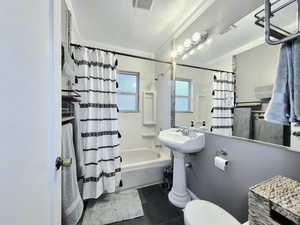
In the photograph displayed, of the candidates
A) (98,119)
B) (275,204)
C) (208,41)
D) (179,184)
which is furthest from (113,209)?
(208,41)

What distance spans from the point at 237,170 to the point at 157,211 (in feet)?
3.38

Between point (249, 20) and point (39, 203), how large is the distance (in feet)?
5.87

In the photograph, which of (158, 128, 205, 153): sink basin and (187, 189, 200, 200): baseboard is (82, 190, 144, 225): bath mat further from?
(158, 128, 205, 153): sink basin

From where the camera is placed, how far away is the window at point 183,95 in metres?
1.98

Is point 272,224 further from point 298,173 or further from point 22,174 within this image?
point 22,174

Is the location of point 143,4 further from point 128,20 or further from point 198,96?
point 198,96

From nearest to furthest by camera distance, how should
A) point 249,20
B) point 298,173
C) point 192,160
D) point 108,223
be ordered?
point 298,173 < point 249,20 < point 108,223 < point 192,160

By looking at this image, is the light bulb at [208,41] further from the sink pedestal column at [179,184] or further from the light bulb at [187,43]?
the sink pedestal column at [179,184]

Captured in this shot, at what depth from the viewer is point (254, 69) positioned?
1.11m

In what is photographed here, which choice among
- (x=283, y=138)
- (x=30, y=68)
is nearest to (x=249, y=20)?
(x=283, y=138)

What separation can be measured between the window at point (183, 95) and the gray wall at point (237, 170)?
648 millimetres

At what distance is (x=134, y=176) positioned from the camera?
1977 mm

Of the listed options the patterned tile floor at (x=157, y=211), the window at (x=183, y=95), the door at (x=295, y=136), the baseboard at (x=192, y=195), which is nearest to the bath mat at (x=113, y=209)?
the patterned tile floor at (x=157, y=211)

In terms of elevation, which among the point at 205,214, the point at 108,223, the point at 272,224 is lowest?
the point at 108,223
